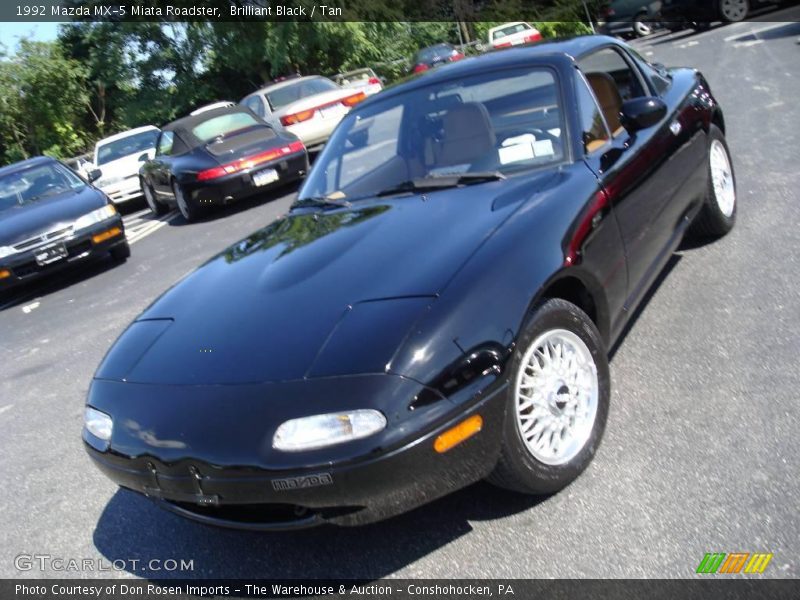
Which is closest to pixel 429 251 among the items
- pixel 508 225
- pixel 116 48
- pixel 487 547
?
pixel 508 225

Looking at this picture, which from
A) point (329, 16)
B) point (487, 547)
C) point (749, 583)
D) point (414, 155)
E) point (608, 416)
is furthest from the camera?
point (329, 16)

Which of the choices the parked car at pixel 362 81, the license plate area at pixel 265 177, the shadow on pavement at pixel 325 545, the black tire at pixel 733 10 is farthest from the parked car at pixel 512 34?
the shadow on pavement at pixel 325 545

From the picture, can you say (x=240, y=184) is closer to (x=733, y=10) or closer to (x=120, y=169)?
(x=120, y=169)

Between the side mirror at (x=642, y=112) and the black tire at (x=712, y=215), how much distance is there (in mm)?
1213

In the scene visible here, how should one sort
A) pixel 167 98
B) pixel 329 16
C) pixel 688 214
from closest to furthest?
pixel 688 214 < pixel 329 16 < pixel 167 98

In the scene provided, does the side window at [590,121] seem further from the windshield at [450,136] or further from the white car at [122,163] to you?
the white car at [122,163]

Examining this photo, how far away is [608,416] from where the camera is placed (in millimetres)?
3566

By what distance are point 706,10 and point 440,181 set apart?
768 inches

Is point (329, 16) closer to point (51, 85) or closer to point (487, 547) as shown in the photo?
point (51, 85)

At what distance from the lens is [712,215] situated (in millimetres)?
5352

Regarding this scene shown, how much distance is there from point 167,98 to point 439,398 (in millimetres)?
31300

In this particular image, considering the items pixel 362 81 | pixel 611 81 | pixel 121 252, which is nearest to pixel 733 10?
pixel 362 81

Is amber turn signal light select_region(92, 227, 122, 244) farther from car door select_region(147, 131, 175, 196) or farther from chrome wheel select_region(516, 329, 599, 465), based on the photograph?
chrome wheel select_region(516, 329, 599, 465)

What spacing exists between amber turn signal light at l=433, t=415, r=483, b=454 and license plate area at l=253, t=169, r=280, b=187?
8.76 m
